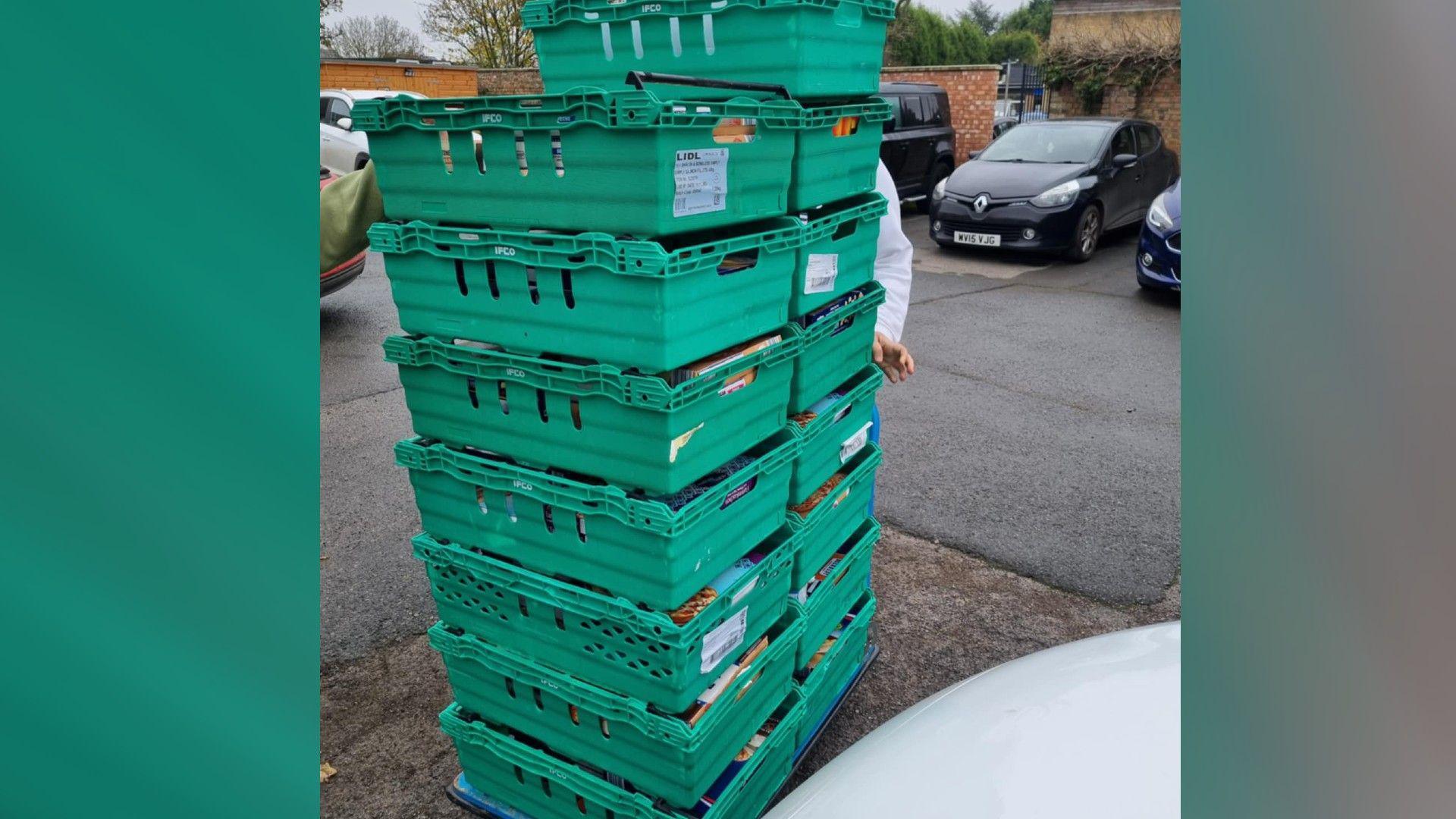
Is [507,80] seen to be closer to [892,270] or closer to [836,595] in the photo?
[892,270]

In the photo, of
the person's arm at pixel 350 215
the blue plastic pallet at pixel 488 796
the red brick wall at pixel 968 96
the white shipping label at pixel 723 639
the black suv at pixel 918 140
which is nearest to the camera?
the white shipping label at pixel 723 639

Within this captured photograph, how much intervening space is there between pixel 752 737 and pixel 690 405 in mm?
1148

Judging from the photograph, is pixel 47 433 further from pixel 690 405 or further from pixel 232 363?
pixel 690 405

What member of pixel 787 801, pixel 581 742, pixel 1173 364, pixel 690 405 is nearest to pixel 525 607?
pixel 581 742

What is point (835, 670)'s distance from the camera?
3.21 metres

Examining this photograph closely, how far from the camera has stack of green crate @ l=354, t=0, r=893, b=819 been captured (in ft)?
6.54

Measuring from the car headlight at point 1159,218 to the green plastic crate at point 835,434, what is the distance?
6.90 meters

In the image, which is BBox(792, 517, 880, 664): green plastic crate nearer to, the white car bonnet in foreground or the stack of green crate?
the stack of green crate

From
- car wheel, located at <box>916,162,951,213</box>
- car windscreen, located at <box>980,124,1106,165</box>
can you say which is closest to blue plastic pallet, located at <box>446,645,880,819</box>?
car windscreen, located at <box>980,124,1106,165</box>

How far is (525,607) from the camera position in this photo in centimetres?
243

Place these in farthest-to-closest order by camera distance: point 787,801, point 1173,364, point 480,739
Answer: point 1173,364 → point 480,739 → point 787,801

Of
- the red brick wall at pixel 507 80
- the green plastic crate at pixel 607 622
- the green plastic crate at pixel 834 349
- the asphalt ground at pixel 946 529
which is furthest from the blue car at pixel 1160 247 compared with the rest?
the red brick wall at pixel 507 80

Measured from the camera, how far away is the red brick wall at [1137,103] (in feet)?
62.2

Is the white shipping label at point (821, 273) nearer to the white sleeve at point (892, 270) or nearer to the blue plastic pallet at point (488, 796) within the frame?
the white sleeve at point (892, 270)
